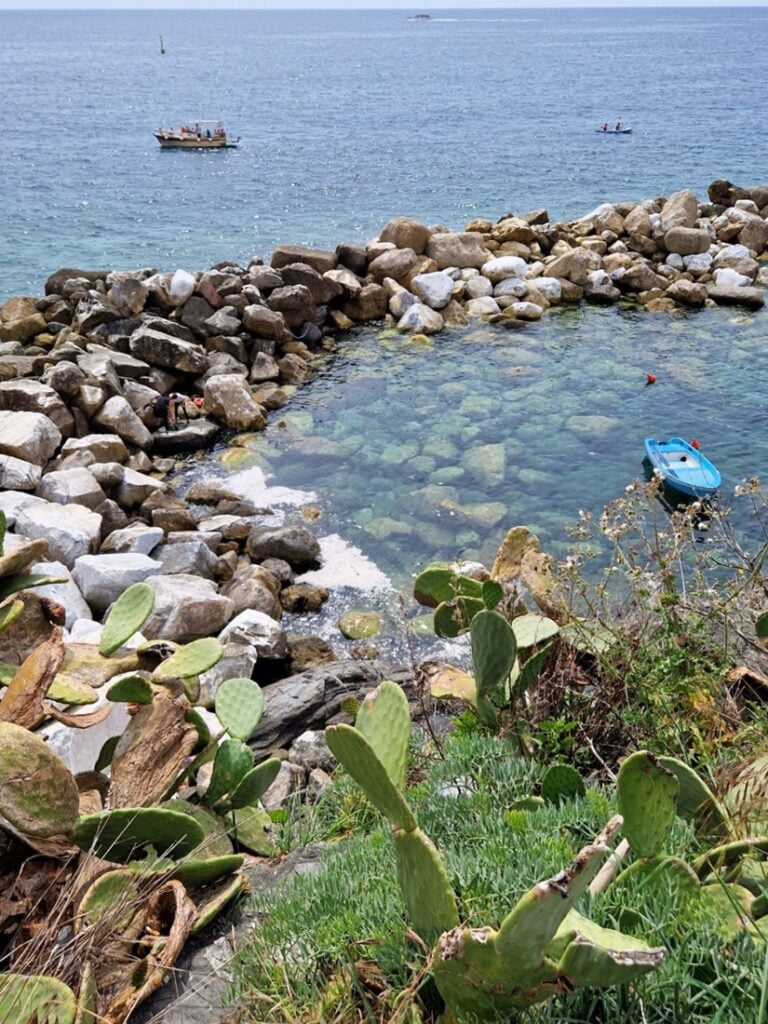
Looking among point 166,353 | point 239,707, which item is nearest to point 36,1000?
point 239,707

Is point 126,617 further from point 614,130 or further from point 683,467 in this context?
point 614,130

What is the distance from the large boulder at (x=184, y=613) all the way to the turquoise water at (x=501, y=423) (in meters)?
2.55

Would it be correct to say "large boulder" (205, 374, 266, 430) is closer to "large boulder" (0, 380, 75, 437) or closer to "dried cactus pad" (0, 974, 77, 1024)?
"large boulder" (0, 380, 75, 437)

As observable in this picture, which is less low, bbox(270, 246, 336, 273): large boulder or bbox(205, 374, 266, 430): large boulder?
bbox(270, 246, 336, 273): large boulder

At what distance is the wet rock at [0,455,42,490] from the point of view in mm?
10992

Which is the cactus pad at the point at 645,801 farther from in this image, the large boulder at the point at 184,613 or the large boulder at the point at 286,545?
the large boulder at the point at 286,545

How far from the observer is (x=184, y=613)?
873 cm

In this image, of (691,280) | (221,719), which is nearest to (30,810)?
(221,719)

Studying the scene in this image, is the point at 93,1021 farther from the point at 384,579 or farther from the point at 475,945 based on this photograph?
the point at 384,579

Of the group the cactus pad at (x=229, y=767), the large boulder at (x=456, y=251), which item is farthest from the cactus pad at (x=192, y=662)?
the large boulder at (x=456, y=251)

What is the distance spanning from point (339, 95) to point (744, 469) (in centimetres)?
7075

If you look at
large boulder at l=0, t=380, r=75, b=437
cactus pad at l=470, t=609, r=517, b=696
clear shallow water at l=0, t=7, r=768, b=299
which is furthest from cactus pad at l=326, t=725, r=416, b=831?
clear shallow water at l=0, t=7, r=768, b=299

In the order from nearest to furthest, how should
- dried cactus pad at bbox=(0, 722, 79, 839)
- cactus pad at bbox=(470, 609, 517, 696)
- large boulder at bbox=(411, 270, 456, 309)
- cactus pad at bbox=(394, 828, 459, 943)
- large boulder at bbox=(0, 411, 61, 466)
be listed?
cactus pad at bbox=(394, 828, 459, 943), dried cactus pad at bbox=(0, 722, 79, 839), cactus pad at bbox=(470, 609, 517, 696), large boulder at bbox=(0, 411, 61, 466), large boulder at bbox=(411, 270, 456, 309)

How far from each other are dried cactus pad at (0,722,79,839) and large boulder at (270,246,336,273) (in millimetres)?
16507
